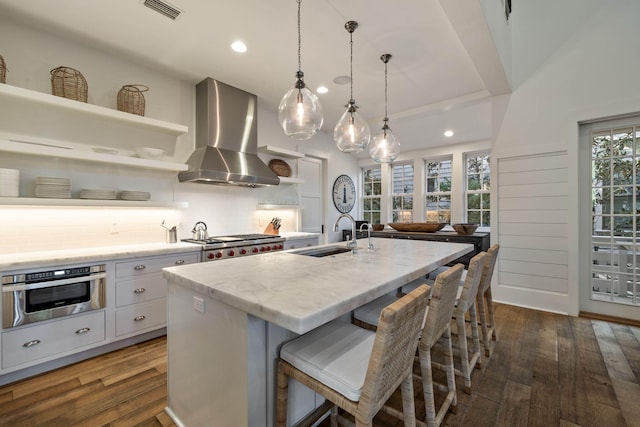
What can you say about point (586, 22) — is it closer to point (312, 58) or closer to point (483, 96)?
point (483, 96)

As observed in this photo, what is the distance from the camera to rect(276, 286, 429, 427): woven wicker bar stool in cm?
97

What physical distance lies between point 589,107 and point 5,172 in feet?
18.6

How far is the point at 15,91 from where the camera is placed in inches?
87.4

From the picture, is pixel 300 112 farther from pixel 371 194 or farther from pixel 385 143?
pixel 371 194

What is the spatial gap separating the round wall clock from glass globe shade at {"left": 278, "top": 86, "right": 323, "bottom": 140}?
3.57 metres

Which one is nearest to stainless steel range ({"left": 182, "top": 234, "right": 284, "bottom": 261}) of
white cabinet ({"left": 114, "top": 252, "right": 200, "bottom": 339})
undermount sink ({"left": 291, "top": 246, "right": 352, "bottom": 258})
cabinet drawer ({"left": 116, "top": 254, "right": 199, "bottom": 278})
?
cabinet drawer ({"left": 116, "top": 254, "right": 199, "bottom": 278})

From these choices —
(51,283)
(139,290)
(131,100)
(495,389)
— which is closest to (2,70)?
(131,100)

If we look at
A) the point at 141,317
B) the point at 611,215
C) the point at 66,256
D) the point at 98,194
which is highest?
the point at 98,194

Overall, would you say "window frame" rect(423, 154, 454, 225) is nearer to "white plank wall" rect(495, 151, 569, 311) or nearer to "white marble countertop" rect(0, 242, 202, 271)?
"white plank wall" rect(495, 151, 569, 311)

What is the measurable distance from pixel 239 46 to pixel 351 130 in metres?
1.43

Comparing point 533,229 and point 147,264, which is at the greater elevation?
point 533,229

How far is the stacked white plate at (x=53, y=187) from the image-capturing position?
7.88ft

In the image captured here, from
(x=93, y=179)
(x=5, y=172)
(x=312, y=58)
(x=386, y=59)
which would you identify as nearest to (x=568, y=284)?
(x=386, y=59)

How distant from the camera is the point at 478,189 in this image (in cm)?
498
